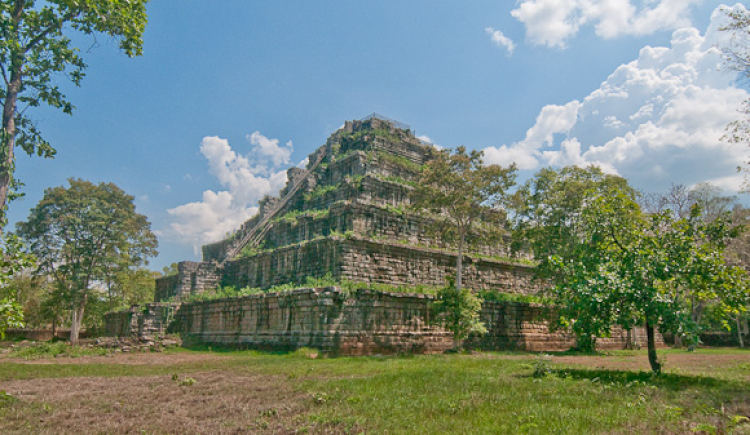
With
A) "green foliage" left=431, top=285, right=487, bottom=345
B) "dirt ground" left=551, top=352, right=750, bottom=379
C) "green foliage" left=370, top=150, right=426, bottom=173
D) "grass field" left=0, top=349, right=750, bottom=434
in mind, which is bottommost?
"dirt ground" left=551, top=352, right=750, bottom=379

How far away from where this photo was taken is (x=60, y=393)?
10312mm

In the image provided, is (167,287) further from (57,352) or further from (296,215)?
(296,215)

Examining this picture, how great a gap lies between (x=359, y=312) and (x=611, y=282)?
10925 millimetres

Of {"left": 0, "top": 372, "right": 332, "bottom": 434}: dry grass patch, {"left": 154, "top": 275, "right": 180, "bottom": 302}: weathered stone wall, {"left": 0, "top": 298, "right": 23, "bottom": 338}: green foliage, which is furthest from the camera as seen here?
{"left": 154, "top": 275, "right": 180, "bottom": 302}: weathered stone wall

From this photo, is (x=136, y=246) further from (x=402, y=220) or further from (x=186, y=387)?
(x=186, y=387)

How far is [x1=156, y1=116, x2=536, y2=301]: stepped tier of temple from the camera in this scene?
79.2 ft

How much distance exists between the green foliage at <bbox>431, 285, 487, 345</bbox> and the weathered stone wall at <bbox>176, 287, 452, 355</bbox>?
3.52 feet

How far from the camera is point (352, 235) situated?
75.4ft

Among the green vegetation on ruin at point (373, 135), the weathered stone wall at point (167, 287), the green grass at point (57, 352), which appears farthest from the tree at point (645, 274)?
the weathered stone wall at point (167, 287)

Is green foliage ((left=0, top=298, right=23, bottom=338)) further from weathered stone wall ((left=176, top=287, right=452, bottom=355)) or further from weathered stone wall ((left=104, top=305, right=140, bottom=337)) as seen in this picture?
weathered stone wall ((left=104, top=305, right=140, bottom=337))

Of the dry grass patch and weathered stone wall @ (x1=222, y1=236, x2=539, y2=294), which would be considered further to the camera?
weathered stone wall @ (x1=222, y1=236, x2=539, y2=294)

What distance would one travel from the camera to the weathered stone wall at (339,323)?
19.3m

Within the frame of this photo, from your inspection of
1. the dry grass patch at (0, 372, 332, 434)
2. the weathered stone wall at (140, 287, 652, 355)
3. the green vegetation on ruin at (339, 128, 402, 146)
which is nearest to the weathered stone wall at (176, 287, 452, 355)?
the weathered stone wall at (140, 287, 652, 355)

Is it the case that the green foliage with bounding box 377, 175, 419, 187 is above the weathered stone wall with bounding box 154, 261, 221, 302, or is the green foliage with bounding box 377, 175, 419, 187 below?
above
